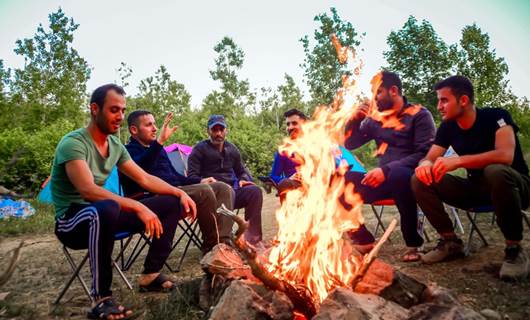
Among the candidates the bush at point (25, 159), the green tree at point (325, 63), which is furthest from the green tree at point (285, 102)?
the bush at point (25, 159)

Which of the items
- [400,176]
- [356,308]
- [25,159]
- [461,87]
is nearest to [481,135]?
[461,87]

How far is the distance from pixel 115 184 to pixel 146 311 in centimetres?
247

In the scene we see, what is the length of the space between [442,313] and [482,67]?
89.9 feet

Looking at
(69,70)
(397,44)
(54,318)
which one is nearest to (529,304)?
(54,318)

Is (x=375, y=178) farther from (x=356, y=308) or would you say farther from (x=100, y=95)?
(x=100, y=95)

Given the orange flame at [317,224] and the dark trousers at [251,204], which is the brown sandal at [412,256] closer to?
the orange flame at [317,224]

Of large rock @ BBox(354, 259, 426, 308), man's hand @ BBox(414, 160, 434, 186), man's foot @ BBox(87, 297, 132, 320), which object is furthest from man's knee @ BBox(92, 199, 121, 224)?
man's hand @ BBox(414, 160, 434, 186)

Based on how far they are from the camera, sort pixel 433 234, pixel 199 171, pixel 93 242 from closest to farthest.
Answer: pixel 93 242, pixel 433 234, pixel 199 171

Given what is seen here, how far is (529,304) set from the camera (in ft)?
8.64

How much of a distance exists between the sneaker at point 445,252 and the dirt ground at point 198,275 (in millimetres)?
61

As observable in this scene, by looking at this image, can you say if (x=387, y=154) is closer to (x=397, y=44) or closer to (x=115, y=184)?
Result: (x=115, y=184)

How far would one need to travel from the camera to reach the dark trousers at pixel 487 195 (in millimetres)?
3246

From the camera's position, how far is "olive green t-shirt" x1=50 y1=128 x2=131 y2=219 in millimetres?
3016

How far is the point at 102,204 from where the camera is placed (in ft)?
9.52
